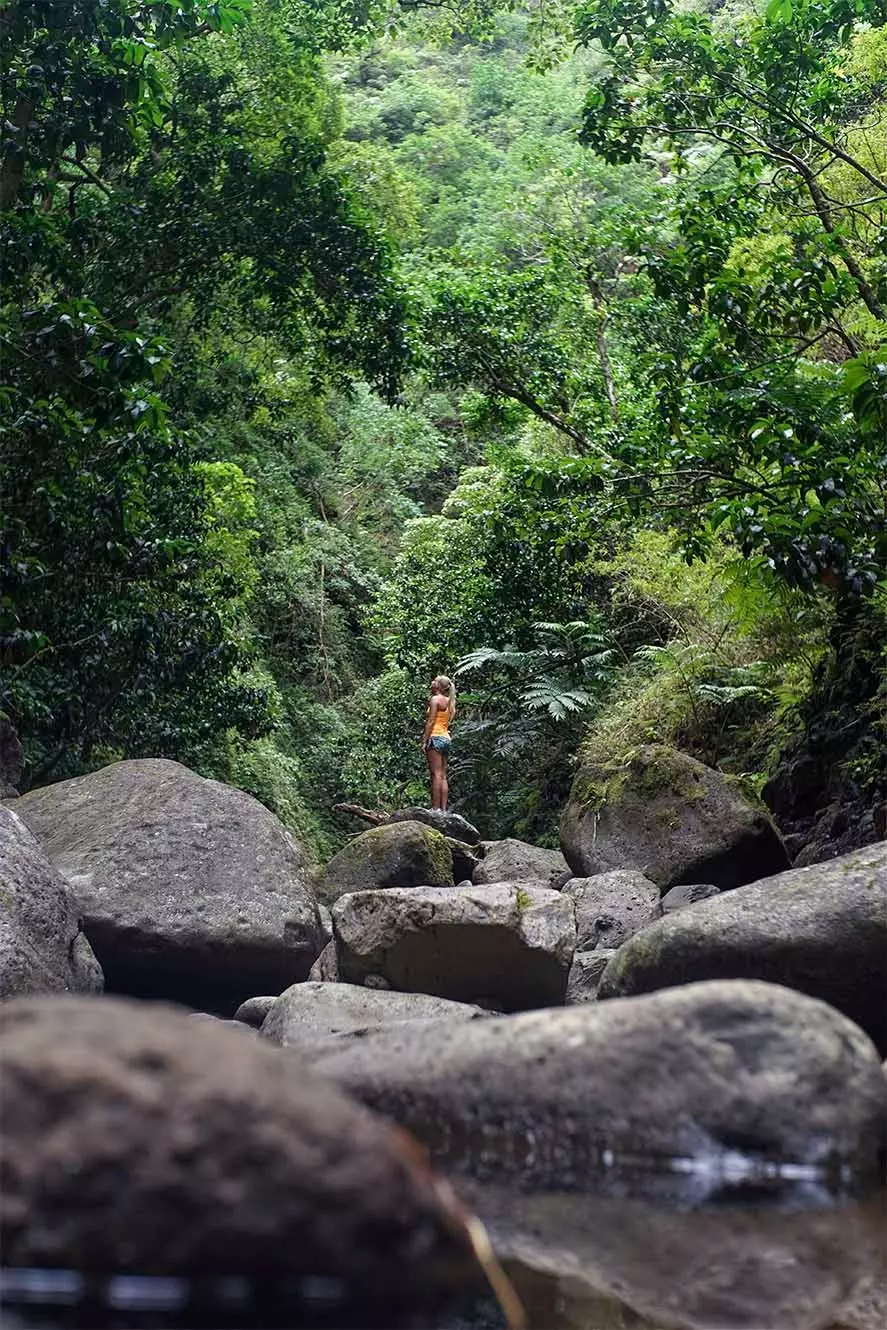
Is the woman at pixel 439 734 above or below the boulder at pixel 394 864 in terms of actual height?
below

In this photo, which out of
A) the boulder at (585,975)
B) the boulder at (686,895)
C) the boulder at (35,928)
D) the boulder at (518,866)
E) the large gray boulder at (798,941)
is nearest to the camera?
the large gray boulder at (798,941)

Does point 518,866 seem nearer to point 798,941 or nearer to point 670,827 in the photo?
point 670,827

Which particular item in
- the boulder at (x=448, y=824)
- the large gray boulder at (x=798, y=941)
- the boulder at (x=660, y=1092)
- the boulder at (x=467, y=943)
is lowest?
the boulder at (x=448, y=824)

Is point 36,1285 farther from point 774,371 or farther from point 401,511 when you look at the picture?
point 401,511

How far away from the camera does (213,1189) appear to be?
212 centimetres

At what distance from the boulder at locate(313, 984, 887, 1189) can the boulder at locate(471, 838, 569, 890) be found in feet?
27.3

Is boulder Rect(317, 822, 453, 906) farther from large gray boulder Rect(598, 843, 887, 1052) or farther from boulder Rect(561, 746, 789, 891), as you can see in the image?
large gray boulder Rect(598, 843, 887, 1052)

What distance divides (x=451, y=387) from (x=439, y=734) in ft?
14.6

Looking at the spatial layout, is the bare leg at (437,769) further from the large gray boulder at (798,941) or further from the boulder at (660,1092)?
the boulder at (660,1092)

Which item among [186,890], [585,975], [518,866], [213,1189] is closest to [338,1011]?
[585,975]

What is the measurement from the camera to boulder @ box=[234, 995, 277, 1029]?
743 centimetres

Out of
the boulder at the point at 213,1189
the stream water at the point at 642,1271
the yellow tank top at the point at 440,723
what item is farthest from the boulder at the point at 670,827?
the boulder at the point at 213,1189

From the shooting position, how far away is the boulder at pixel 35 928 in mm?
6793

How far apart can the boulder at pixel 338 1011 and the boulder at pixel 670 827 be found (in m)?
5.09
